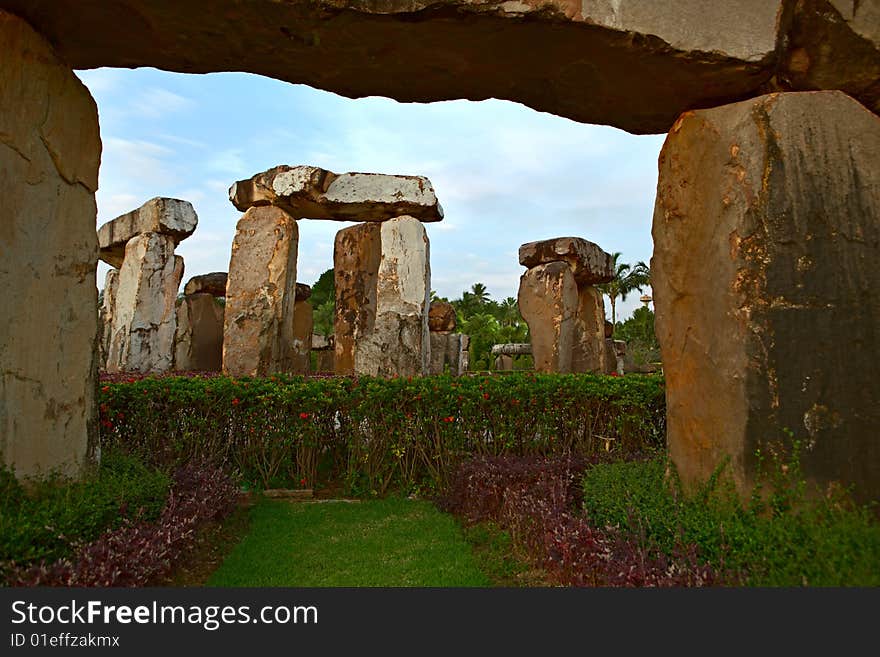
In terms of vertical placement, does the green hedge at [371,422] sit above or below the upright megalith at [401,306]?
below

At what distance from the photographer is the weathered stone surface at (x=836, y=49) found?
9.61ft

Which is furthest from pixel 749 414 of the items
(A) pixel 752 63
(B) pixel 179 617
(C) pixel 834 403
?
(B) pixel 179 617

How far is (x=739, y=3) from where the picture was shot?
9.78 ft

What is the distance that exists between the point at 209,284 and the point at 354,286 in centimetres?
398

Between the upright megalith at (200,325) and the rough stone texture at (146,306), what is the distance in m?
1.92

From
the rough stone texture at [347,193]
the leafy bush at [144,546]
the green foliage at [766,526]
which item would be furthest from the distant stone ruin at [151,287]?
the green foliage at [766,526]

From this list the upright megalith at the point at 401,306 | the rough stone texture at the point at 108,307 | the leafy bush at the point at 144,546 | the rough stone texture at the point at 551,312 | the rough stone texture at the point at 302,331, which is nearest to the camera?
the leafy bush at the point at 144,546

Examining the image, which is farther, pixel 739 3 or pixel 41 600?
pixel 739 3

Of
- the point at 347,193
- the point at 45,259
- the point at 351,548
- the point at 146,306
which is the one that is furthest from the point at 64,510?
the point at 146,306

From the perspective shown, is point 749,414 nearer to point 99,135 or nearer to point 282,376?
point 99,135

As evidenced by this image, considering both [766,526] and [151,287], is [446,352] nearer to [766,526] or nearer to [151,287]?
[151,287]

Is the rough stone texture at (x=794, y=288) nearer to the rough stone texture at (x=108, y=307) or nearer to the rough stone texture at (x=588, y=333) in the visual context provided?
the rough stone texture at (x=588, y=333)

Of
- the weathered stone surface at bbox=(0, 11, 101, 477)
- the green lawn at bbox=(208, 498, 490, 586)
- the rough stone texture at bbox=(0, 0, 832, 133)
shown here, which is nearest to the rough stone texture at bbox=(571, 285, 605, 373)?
the green lawn at bbox=(208, 498, 490, 586)

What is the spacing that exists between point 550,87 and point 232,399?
11.7ft
